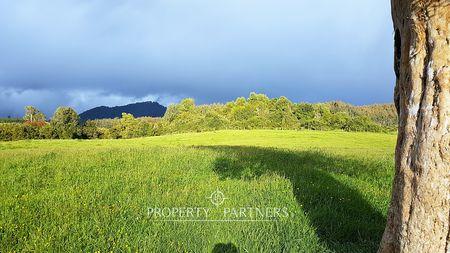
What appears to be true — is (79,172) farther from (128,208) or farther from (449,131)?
(449,131)

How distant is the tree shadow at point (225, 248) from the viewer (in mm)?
5285

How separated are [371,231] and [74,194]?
21.3 feet

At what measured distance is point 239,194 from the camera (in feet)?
27.5

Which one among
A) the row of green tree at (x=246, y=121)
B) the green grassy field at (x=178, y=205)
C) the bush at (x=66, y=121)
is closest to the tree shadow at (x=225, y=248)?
the green grassy field at (x=178, y=205)

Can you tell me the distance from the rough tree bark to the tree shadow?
221cm

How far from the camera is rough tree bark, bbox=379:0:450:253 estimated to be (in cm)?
361

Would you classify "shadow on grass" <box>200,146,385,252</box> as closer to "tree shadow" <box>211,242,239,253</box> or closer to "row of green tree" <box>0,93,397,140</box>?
"tree shadow" <box>211,242,239,253</box>

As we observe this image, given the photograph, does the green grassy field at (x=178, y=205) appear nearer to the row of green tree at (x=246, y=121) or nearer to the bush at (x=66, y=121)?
the bush at (x=66, y=121)

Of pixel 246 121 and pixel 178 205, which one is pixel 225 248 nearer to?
pixel 178 205

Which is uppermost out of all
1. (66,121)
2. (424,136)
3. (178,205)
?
(66,121)

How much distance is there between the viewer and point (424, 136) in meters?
3.71

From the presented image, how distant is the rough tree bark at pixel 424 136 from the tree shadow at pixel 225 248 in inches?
86.8

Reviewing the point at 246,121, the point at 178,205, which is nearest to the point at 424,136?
the point at 178,205

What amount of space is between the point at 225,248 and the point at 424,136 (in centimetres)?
316
